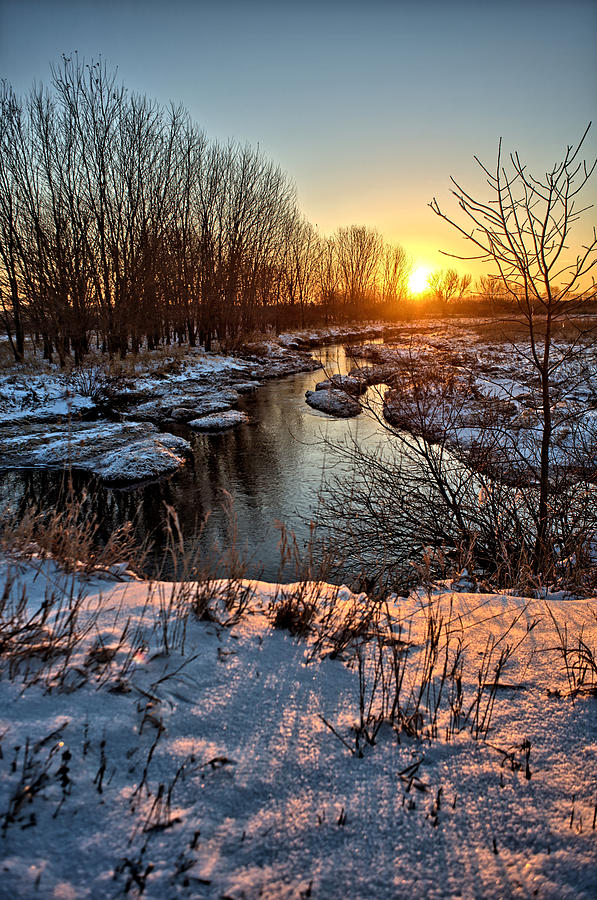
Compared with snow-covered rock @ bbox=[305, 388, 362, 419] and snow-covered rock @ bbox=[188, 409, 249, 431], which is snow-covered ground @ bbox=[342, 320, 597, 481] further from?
snow-covered rock @ bbox=[188, 409, 249, 431]

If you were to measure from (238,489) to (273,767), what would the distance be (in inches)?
276

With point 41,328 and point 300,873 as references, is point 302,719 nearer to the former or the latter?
point 300,873

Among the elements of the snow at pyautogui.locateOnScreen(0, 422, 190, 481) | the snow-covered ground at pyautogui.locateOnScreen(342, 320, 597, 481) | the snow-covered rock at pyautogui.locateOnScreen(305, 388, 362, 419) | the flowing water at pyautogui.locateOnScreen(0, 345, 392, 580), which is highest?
the snow-covered ground at pyautogui.locateOnScreen(342, 320, 597, 481)

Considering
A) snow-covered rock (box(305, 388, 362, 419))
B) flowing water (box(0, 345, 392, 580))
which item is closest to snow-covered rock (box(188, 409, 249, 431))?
flowing water (box(0, 345, 392, 580))

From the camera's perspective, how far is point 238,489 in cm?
844

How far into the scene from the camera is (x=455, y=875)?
1231 mm

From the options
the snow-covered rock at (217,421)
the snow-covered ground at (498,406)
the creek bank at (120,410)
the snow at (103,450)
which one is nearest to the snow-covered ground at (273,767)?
the snow-covered ground at (498,406)

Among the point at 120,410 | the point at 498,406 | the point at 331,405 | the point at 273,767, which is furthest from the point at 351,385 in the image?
the point at 120,410

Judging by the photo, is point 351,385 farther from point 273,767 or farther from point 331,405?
point 331,405

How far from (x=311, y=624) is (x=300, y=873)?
51.2 inches

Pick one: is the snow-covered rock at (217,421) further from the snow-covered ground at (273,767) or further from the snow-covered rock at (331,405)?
the snow-covered ground at (273,767)

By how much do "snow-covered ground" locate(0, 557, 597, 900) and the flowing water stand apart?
255cm

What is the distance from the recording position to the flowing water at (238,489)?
650 cm

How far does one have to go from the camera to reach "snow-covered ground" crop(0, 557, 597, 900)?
1.19 meters
